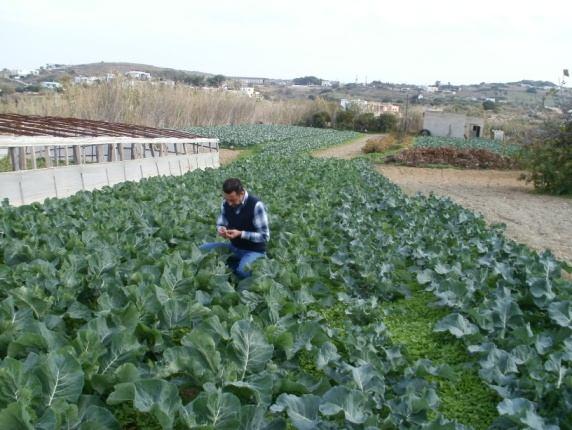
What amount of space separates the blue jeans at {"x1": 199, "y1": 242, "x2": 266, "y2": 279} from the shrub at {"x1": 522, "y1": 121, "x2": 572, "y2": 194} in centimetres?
1252

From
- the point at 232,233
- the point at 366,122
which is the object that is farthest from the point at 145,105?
the point at 232,233

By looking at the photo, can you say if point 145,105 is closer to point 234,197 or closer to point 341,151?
point 341,151

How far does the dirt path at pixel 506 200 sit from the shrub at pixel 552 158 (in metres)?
0.53

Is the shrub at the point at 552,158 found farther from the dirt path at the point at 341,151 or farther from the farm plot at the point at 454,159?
the dirt path at the point at 341,151

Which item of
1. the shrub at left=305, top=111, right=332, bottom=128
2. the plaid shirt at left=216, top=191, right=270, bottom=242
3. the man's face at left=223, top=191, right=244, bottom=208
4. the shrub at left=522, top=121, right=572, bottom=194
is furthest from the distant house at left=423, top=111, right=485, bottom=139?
the man's face at left=223, top=191, right=244, bottom=208

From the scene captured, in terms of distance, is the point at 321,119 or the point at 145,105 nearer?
the point at 145,105

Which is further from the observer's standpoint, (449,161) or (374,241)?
(449,161)

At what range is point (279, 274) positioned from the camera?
5.49 m

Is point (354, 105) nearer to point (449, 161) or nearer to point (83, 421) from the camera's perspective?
point (449, 161)

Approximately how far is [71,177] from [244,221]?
7251 millimetres

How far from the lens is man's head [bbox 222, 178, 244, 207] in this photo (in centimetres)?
568

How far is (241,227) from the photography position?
241 inches

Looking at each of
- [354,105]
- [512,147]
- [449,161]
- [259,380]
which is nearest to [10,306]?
[259,380]

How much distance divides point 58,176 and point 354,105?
4771 cm
